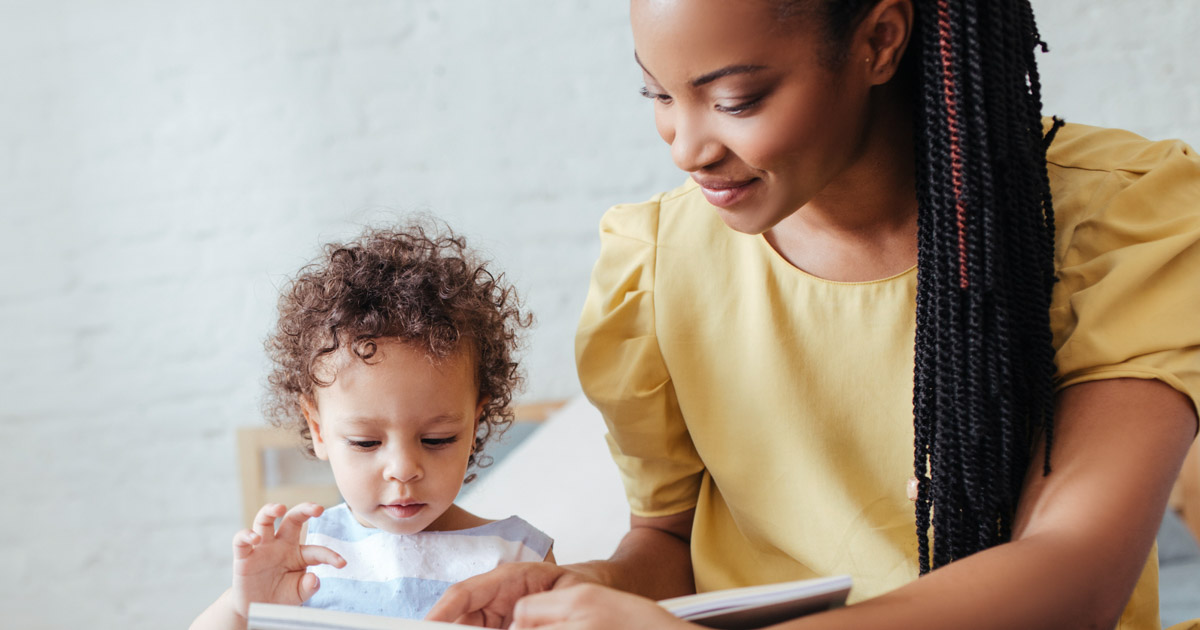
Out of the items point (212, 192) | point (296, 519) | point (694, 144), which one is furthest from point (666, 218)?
point (212, 192)

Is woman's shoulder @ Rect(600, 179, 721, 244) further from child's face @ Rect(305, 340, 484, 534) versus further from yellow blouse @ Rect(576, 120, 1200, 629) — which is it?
child's face @ Rect(305, 340, 484, 534)

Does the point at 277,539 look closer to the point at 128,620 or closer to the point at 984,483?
the point at 984,483

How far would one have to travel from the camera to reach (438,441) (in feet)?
3.49

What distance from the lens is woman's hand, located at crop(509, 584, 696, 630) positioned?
65cm

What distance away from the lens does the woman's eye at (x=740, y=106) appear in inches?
33.9

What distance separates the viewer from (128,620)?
2.59m

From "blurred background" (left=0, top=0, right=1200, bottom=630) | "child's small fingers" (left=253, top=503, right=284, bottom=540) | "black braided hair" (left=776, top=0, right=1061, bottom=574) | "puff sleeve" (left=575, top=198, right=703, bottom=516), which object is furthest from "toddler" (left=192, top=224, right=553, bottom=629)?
"blurred background" (left=0, top=0, right=1200, bottom=630)

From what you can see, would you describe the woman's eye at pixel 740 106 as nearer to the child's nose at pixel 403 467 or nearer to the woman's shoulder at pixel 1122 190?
the woman's shoulder at pixel 1122 190

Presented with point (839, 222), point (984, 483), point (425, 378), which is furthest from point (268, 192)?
point (984, 483)

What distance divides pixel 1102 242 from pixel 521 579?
571 mm

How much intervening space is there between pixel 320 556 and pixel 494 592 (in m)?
0.19

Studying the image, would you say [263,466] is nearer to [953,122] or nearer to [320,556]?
[320,556]

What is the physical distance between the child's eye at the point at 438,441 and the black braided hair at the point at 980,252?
0.45 m

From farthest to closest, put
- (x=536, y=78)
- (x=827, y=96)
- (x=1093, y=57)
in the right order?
1. (x=536, y=78)
2. (x=1093, y=57)
3. (x=827, y=96)
